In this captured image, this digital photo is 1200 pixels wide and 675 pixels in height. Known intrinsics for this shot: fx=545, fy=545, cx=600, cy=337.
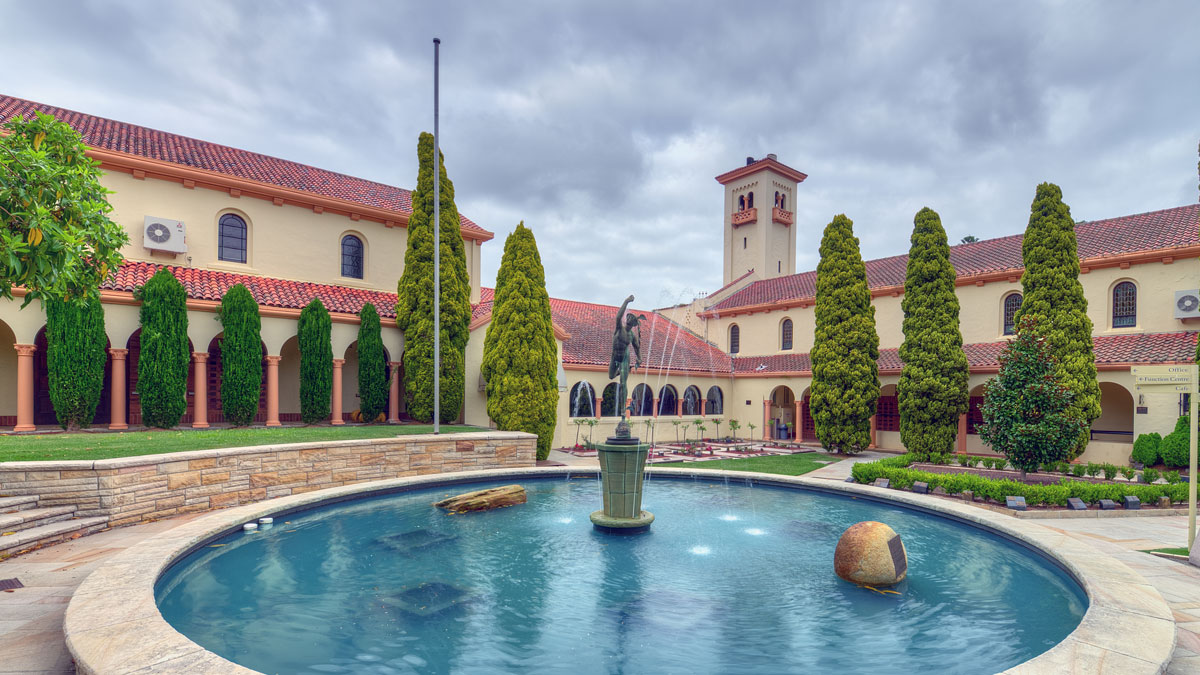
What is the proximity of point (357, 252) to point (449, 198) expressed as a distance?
5325 millimetres

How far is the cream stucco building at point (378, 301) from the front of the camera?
18.1 meters

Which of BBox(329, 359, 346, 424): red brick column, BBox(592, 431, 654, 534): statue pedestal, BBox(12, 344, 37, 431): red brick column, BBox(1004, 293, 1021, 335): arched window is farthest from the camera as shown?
BBox(1004, 293, 1021, 335): arched window

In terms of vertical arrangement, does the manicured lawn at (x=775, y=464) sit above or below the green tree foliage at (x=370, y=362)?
below

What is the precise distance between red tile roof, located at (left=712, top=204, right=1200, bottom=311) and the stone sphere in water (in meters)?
21.3

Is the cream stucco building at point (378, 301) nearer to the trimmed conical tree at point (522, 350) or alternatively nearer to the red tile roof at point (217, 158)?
the red tile roof at point (217, 158)

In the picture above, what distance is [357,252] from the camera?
23.5 m

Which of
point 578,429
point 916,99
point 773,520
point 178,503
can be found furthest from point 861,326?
point 178,503

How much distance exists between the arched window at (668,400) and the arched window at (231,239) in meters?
19.5

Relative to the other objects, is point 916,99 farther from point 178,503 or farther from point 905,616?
point 178,503

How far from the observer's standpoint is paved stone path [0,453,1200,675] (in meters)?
4.45

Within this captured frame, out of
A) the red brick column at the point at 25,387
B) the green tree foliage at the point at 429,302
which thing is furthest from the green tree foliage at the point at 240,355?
the green tree foliage at the point at 429,302

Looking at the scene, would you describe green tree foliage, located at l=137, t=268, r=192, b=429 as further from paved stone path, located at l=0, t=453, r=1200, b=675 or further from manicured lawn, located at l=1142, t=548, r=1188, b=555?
manicured lawn, located at l=1142, t=548, r=1188, b=555

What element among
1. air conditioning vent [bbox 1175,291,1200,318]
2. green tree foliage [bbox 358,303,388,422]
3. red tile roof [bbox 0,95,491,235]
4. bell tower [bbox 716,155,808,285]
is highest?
bell tower [bbox 716,155,808,285]

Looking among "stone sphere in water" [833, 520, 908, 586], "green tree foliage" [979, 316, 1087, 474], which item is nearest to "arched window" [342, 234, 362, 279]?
"stone sphere in water" [833, 520, 908, 586]
